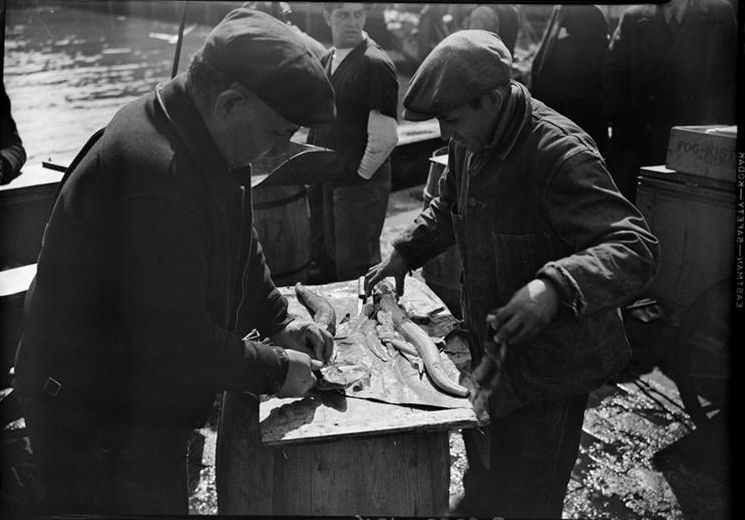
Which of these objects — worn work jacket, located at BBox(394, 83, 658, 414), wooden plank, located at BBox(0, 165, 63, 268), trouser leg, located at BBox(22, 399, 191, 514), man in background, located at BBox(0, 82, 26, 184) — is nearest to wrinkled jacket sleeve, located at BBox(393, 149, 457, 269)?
worn work jacket, located at BBox(394, 83, 658, 414)

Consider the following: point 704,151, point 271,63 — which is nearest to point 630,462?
point 704,151

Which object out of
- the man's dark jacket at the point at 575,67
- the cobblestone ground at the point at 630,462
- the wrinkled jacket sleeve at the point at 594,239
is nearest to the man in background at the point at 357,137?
the cobblestone ground at the point at 630,462

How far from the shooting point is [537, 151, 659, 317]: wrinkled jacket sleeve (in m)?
1.50

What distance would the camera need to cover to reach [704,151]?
178cm

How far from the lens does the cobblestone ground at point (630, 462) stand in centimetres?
187

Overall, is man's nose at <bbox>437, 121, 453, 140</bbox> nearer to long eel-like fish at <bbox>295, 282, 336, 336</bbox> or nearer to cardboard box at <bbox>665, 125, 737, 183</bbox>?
cardboard box at <bbox>665, 125, 737, 183</bbox>

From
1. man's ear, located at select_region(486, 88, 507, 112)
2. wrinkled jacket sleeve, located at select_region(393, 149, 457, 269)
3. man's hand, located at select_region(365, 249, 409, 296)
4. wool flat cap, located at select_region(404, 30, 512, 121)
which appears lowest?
man's hand, located at select_region(365, 249, 409, 296)

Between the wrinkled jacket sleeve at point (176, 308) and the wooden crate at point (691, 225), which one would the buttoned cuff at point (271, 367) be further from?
the wooden crate at point (691, 225)

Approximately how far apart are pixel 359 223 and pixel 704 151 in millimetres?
1554

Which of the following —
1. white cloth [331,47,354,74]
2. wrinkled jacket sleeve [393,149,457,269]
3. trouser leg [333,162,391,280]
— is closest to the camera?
wrinkled jacket sleeve [393,149,457,269]

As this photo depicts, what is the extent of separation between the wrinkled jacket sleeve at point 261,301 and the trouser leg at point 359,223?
0.67 m

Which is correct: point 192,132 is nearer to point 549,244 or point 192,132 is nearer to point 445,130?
point 445,130

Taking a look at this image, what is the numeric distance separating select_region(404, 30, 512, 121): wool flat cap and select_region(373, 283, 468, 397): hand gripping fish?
71 centimetres

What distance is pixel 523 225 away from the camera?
1673 mm
